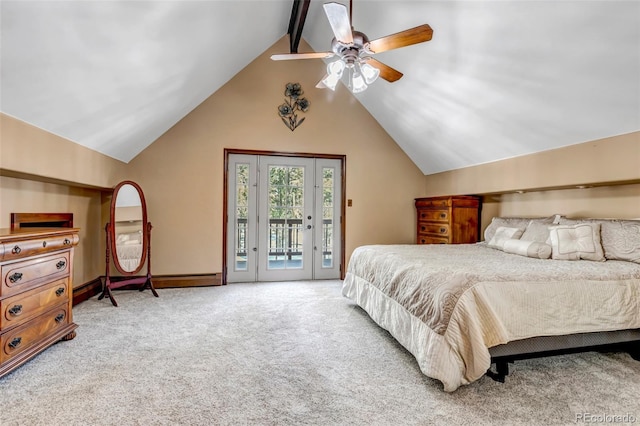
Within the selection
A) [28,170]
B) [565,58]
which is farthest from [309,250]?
[565,58]

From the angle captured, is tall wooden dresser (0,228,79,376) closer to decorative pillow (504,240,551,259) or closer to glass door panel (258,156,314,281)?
glass door panel (258,156,314,281)

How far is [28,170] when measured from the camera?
2410mm

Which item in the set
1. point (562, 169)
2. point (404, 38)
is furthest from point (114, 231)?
point (562, 169)

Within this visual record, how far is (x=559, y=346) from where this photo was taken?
210 cm

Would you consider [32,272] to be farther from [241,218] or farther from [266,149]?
[266,149]

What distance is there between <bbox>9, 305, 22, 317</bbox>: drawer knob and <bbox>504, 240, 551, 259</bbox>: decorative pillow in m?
3.99

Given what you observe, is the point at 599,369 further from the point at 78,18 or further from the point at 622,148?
the point at 78,18

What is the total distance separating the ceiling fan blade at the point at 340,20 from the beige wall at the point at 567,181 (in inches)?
97.6

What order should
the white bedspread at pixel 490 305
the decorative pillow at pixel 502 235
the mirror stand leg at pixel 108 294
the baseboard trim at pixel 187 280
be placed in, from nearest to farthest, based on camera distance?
the white bedspread at pixel 490 305, the decorative pillow at pixel 502 235, the mirror stand leg at pixel 108 294, the baseboard trim at pixel 187 280

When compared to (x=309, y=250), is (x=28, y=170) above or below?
above

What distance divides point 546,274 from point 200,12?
11.3ft

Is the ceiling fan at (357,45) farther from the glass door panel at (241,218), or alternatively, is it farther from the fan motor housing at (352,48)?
the glass door panel at (241,218)

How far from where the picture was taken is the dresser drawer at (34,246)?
193cm

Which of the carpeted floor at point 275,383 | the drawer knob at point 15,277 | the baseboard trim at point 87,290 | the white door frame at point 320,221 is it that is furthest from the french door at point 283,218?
the drawer knob at point 15,277
